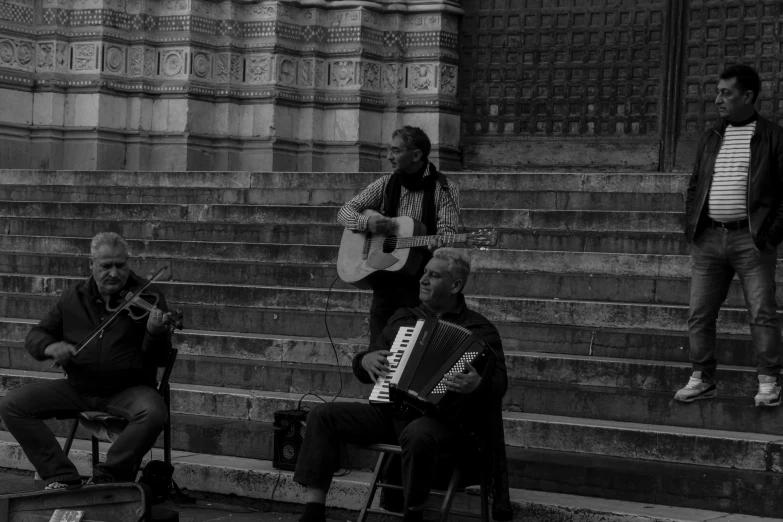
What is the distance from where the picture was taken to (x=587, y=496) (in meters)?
7.13

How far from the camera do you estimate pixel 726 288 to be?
7773 mm

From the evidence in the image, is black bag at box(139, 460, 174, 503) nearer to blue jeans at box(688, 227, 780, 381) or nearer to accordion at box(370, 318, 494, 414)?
accordion at box(370, 318, 494, 414)

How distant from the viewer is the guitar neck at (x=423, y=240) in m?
7.26

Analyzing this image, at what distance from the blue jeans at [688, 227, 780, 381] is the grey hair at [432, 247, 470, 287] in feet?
5.23

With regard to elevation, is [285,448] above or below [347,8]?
below

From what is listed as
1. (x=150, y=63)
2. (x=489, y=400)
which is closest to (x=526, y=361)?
(x=489, y=400)

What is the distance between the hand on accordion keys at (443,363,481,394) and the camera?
634 cm

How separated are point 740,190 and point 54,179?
8.00 m

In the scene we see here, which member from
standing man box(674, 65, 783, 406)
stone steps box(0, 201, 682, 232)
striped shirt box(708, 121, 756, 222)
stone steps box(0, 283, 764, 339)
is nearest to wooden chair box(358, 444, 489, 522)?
standing man box(674, 65, 783, 406)

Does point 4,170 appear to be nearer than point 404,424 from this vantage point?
No

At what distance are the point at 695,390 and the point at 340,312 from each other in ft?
9.75

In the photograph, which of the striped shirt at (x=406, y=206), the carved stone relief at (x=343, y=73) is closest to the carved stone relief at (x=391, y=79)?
the carved stone relief at (x=343, y=73)

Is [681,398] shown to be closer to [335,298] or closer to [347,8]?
[335,298]

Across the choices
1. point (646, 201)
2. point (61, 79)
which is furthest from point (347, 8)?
point (646, 201)
